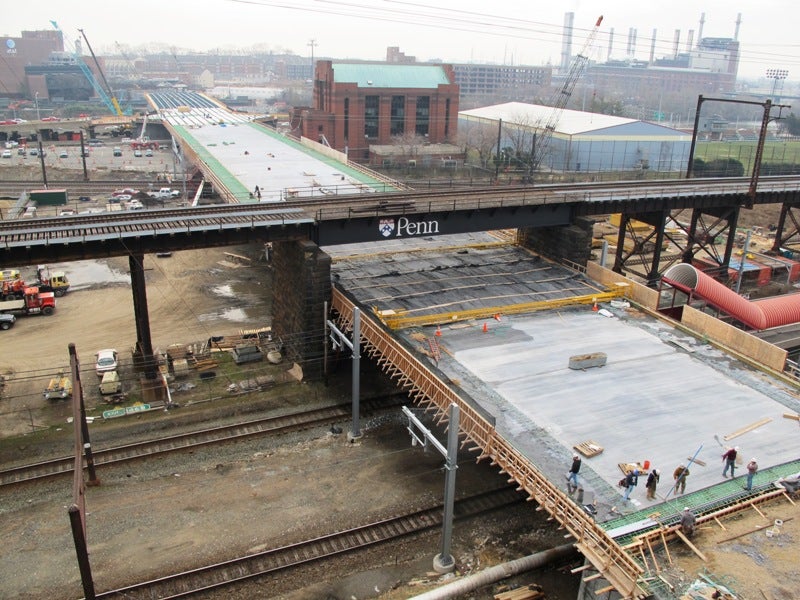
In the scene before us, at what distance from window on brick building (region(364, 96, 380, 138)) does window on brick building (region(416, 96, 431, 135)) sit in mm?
7415

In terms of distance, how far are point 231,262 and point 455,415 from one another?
39.4 metres

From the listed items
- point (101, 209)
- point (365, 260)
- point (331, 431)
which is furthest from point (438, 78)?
point (331, 431)

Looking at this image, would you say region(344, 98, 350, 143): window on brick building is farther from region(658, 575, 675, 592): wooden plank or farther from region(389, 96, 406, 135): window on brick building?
region(658, 575, 675, 592): wooden plank

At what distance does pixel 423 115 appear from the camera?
111m

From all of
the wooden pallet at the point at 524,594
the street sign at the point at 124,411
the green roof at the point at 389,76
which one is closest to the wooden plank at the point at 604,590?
the wooden pallet at the point at 524,594

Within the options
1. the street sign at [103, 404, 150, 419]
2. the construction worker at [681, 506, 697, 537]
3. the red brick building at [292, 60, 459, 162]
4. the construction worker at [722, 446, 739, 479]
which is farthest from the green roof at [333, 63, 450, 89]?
the construction worker at [681, 506, 697, 537]

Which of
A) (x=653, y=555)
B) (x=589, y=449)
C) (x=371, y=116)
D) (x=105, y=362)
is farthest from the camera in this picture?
(x=371, y=116)

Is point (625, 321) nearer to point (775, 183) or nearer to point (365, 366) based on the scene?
point (365, 366)

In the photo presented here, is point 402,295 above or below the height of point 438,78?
below

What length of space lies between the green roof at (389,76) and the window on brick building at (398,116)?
2.28m

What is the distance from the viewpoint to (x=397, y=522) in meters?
23.0

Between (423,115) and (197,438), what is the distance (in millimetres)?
91380

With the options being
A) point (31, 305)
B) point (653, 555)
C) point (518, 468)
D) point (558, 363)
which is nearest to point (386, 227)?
point (558, 363)

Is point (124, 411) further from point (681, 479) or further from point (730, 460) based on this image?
point (730, 460)
